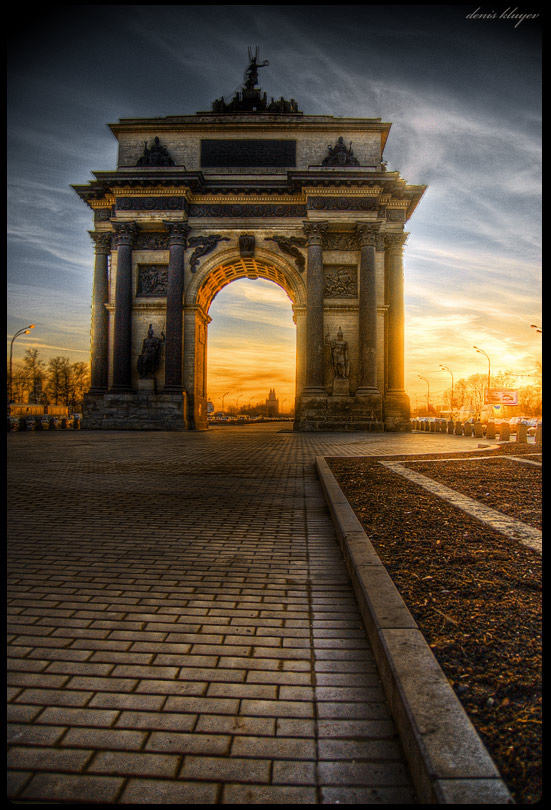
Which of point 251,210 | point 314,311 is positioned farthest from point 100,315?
point 314,311

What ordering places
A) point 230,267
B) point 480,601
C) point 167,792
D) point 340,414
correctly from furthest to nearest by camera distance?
point 230,267 < point 340,414 < point 480,601 < point 167,792

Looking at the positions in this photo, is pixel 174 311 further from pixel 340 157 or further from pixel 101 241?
pixel 340 157

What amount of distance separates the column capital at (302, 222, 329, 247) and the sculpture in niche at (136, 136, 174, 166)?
10345 mm

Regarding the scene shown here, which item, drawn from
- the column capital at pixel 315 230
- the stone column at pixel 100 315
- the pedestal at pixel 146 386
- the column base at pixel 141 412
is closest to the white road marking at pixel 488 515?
the column base at pixel 141 412

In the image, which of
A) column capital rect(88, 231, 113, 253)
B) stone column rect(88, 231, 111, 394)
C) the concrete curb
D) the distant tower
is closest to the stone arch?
stone column rect(88, 231, 111, 394)

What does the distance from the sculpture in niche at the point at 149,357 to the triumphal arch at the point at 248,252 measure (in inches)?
3.5

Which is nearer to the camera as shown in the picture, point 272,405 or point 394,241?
point 394,241

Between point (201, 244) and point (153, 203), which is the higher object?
point (153, 203)

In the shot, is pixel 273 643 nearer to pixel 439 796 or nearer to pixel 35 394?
pixel 439 796

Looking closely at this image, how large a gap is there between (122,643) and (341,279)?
3334 cm

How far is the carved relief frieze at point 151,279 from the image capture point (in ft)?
114

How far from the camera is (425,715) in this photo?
6.36 ft

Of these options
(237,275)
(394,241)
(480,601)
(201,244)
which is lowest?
(480,601)

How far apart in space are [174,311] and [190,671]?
106ft
